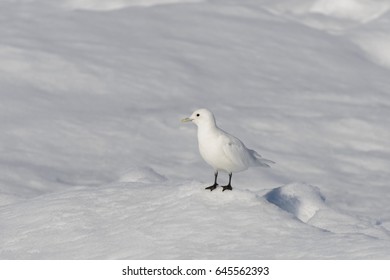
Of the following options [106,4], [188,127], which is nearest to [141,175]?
[188,127]

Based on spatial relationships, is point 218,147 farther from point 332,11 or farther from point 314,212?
point 332,11

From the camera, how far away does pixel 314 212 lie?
6.38 metres

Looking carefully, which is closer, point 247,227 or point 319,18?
point 247,227

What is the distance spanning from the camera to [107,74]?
431 inches

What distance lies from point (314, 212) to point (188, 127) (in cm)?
337

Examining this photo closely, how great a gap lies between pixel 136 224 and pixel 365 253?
55.0 inches

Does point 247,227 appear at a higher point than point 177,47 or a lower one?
lower

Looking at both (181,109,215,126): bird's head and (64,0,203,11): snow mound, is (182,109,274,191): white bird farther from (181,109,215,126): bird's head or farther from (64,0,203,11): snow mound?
(64,0,203,11): snow mound

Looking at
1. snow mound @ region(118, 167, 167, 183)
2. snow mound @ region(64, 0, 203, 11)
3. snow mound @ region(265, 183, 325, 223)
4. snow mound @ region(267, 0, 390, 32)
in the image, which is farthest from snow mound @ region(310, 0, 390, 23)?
snow mound @ region(265, 183, 325, 223)

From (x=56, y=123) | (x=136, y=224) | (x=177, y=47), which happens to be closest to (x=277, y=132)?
(x=56, y=123)

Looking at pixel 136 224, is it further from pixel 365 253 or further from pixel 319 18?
pixel 319 18

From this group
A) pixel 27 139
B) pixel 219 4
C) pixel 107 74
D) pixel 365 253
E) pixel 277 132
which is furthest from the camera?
pixel 219 4

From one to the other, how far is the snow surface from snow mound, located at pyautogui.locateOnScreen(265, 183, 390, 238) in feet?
0.05

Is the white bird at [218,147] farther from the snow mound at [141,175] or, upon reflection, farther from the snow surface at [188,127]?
the snow mound at [141,175]
